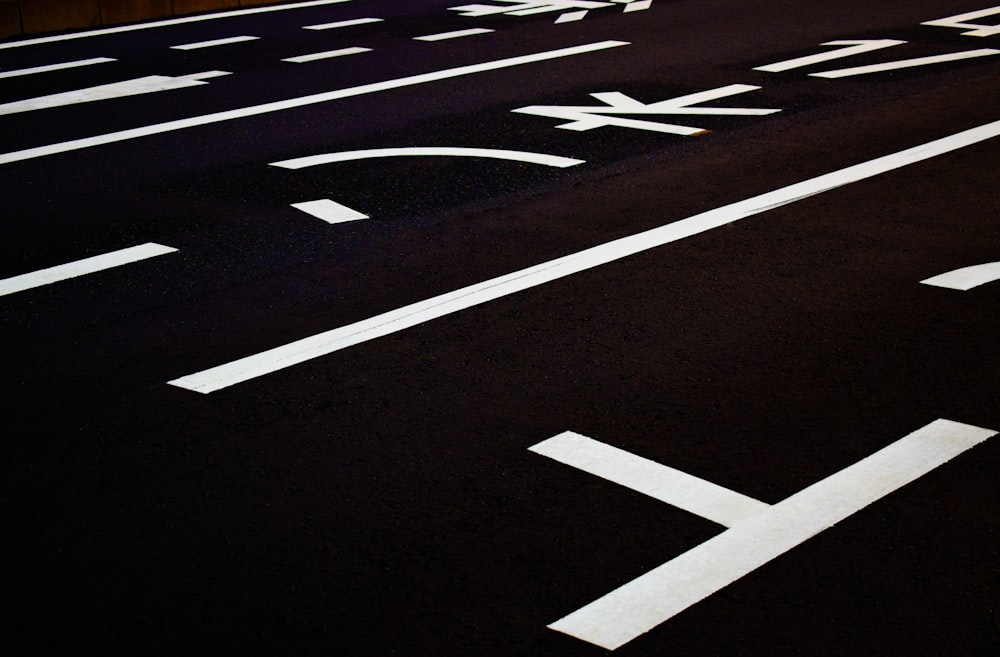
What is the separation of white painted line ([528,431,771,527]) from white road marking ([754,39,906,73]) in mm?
7140

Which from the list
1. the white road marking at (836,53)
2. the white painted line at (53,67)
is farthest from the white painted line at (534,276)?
the white painted line at (53,67)

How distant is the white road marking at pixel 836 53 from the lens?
10.9m

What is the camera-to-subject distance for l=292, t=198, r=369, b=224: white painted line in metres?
7.01

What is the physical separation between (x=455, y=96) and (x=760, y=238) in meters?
4.17

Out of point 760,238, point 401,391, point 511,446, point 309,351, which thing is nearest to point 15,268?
point 309,351

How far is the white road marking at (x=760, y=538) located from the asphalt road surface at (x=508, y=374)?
0.01 metres

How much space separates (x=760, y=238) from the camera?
646 cm

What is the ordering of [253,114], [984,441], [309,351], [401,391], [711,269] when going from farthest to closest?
1. [253,114]
2. [711,269]
3. [309,351]
4. [401,391]
5. [984,441]

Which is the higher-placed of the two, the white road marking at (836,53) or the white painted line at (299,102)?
the white road marking at (836,53)

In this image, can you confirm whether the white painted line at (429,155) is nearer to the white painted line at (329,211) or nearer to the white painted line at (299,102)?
the white painted line at (329,211)

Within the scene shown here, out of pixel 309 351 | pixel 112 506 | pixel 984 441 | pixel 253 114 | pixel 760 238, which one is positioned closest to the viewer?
pixel 112 506

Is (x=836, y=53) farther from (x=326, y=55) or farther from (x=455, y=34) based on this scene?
(x=326, y=55)

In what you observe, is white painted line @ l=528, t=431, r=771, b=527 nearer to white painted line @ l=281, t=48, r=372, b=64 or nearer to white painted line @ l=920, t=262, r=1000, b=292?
white painted line @ l=920, t=262, r=1000, b=292

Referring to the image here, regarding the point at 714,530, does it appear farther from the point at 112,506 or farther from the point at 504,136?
the point at 504,136
